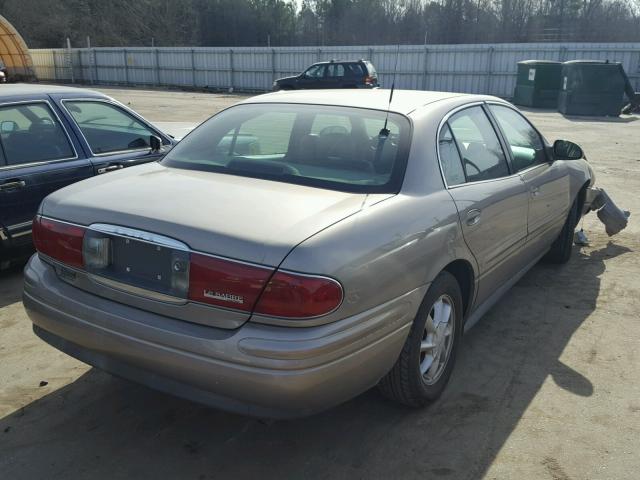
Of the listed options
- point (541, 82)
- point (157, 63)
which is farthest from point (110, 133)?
point (157, 63)

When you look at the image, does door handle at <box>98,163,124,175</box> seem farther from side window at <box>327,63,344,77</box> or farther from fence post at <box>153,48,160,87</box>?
fence post at <box>153,48,160,87</box>

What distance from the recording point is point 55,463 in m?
2.68

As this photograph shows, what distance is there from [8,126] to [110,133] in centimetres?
95

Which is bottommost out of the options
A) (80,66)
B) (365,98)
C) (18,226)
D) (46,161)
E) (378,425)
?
(378,425)

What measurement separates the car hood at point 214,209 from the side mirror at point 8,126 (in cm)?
222

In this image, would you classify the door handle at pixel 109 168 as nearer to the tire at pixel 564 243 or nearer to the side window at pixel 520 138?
the side window at pixel 520 138

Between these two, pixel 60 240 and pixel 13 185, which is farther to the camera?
pixel 13 185

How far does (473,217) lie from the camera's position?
331cm

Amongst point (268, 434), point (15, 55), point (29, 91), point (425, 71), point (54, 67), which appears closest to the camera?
point (268, 434)

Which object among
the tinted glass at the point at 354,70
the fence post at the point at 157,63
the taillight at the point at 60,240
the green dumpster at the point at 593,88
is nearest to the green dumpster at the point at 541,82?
the green dumpster at the point at 593,88

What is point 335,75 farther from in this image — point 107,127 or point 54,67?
point 54,67

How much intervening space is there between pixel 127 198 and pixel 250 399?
111cm

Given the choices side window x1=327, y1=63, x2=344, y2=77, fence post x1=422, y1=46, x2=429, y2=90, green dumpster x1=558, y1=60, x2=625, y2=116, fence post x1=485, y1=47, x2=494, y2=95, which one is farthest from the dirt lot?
fence post x1=422, y1=46, x2=429, y2=90

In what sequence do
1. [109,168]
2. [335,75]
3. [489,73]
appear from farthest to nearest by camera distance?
1. [489,73]
2. [335,75]
3. [109,168]
